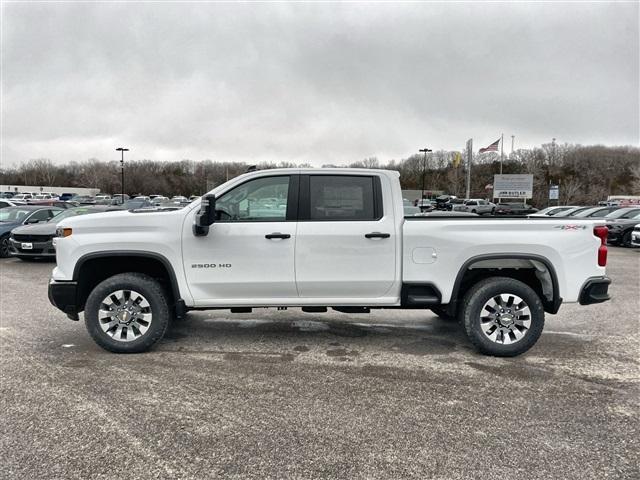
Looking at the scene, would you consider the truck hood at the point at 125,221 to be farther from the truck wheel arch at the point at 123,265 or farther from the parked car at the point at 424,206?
the parked car at the point at 424,206

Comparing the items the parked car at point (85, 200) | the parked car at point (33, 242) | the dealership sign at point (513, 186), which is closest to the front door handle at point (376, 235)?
the parked car at point (33, 242)

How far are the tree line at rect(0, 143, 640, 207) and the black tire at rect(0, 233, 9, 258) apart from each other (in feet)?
222

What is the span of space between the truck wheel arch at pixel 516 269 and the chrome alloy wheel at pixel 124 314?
3.36 metres

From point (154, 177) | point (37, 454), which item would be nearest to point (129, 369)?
point (37, 454)

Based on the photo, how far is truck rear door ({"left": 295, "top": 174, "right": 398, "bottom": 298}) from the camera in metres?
4.64

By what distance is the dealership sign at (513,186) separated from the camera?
5834 centimetres

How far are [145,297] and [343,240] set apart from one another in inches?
87.2

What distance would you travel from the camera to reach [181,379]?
13.6 feet

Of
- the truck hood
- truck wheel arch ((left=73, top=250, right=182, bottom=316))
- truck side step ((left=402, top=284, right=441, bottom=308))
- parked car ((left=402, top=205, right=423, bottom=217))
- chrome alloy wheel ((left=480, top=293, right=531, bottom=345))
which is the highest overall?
parked car ((left=402, top=205, right=423, bottom=217))

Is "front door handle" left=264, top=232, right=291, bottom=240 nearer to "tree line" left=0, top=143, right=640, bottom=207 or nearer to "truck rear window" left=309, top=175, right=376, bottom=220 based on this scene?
"truck rear window" left=309, top=175, right=376, bottom=220

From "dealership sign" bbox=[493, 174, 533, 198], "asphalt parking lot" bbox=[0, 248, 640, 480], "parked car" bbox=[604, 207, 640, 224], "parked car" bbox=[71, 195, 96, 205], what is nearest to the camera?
"asphalt parking lot" bbox=[0, 248, 640, 480]

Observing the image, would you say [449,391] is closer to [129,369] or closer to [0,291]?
[129,369]

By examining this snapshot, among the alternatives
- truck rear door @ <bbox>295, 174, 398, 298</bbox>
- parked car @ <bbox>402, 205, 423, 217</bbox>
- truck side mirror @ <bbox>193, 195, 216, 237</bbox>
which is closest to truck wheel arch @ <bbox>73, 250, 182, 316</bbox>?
truck side mirror @ <bbox>193, 195, 216, 237</bbox>

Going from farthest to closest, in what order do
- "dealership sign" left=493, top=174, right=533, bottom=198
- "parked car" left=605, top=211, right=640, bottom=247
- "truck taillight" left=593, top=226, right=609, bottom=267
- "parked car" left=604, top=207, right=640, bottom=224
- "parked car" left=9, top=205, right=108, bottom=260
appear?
"dealership sign" left=493, top=174, right=533, bottom=198
"parked car" left=604, top=207, right=640, bottom=224
"parked car" left=605, top=211, right=640, bottom=247
"parked car" left=9, top=205, right=108, bottom=260
"truck taillight" left=593, top=226, right=609, bottom=267
